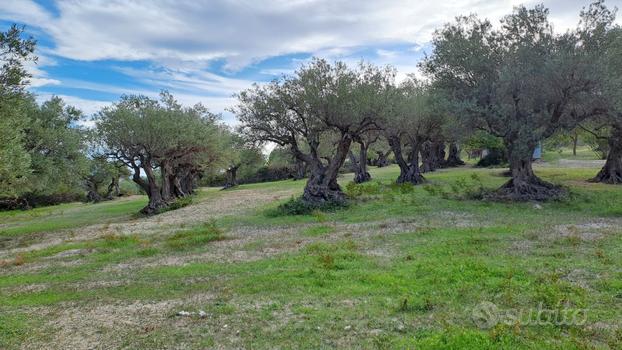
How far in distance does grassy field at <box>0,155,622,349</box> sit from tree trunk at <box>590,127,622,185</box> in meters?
19.9

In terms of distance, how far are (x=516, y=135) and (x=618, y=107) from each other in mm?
6290

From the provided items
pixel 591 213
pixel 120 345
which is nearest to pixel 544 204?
pixel 591 213

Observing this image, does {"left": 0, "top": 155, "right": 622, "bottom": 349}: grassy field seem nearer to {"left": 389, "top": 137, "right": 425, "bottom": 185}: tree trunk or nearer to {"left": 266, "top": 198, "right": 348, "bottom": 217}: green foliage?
{"left": 266, "top": 198, "right": 348, "bottom": 217}: green foliage

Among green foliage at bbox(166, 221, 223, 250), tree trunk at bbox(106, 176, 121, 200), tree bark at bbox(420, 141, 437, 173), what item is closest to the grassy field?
green foliage at bbox(166, 221, 223, 250)

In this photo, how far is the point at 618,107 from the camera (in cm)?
2848

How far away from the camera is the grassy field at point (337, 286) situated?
30.2 feet

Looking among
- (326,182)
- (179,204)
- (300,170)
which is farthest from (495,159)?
(179,204)

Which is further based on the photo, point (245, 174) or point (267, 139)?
point (245, 174)

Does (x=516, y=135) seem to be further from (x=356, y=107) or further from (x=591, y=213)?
(x=356, y=107)

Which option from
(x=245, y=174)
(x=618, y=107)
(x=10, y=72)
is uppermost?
(x=10, y=72)

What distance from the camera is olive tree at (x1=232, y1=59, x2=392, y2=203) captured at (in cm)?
3388

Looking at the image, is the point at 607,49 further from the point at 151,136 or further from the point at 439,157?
the point at 439,157

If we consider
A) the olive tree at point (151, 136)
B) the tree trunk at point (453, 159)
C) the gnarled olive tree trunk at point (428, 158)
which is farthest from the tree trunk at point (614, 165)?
the olive tree at point (151, 136)

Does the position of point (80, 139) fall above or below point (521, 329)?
above
